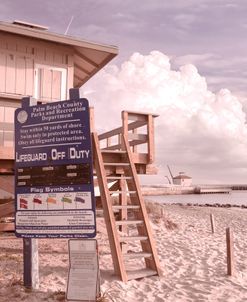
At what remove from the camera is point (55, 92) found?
12.1 meters

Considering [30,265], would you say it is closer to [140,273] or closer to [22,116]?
[140,273]

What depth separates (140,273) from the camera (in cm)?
805

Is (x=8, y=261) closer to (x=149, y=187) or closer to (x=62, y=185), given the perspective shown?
(x=62, y=185)

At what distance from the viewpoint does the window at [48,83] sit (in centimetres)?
1192

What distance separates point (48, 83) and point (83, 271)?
7.34m

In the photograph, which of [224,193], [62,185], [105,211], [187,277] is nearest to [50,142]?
[62,185]

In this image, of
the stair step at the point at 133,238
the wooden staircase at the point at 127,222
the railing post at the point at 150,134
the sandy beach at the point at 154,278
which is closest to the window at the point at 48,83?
the wooden staircase at the point at 127,222

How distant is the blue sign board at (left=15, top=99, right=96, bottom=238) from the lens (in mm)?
6270

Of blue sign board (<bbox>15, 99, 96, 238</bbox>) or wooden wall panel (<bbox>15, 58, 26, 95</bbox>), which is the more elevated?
wooden wall panel (<bbox>15, 58, 26, 95</bbox>)

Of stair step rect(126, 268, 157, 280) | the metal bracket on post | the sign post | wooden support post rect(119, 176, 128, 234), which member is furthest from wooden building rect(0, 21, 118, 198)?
stair step rect(126, 268, 157, 280)

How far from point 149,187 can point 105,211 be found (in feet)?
516

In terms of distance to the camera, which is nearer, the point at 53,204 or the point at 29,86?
the point at 53,204

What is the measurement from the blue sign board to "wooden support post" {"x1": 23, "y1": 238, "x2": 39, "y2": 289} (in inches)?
11.8

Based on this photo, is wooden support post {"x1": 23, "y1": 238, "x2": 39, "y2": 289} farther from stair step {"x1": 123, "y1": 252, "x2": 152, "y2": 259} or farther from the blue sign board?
stair step {"x1": 123, "y1": 252, "x2": 152, "y2": 259}
